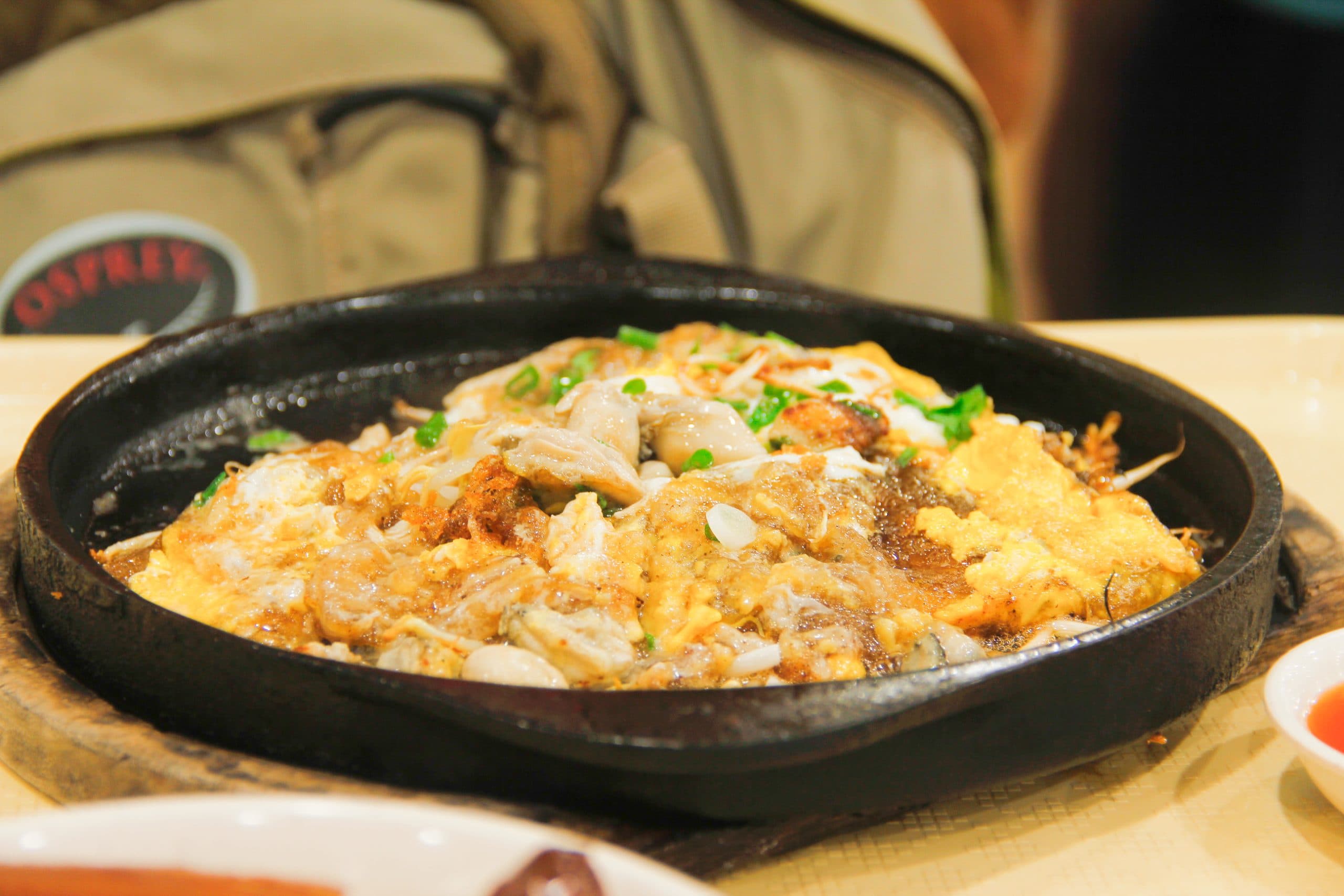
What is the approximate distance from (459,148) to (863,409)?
204cm

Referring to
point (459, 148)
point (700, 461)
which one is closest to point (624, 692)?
point (700, 461)

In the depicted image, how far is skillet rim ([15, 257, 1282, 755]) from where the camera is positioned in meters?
1.18

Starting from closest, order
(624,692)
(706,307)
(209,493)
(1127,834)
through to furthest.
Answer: (624,692) < (1127,834) < (209,493) < (706,307)

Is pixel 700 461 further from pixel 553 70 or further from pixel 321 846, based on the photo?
pixel 553 70

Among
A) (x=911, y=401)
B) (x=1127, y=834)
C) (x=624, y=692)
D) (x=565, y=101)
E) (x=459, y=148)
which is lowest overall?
(x=1127, y=834)

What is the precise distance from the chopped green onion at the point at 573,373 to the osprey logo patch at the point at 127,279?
1649 millimetres

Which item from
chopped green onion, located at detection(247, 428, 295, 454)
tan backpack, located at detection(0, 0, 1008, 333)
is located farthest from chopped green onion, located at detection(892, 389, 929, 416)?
tan backpack, located at detection(0, 0, 1008, 333)

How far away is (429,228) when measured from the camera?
3613 mm

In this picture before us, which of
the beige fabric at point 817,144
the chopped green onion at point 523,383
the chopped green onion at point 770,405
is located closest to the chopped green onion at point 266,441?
the chopped green onion at point 523,383

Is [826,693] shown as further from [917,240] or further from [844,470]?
[917,240]

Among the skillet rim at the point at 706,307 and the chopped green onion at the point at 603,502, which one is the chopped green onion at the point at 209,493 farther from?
the chopped green onion at the point at 603,502

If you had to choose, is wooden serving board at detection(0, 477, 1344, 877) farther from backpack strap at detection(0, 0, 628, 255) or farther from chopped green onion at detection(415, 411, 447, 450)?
backpack strap at detection(0, 0, 628, 255)

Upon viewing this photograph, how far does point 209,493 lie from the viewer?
1844 mm

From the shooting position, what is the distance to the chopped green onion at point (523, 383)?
2197 millimetres
